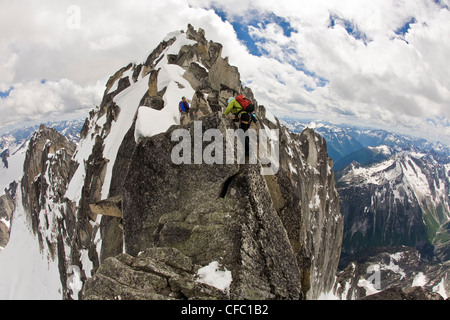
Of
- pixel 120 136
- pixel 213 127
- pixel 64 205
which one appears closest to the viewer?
pixel 213 127

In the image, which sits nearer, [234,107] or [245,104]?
[245,104]

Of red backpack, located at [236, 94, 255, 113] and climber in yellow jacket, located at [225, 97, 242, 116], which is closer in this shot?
red backpack, located at [236, 94, 255, 113]

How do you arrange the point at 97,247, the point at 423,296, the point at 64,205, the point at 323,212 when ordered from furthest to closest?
1. the point at 323,212
2. the point at 64,205
3. the point at 97,247
4. the point at 423,296

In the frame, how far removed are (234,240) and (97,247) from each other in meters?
27.4

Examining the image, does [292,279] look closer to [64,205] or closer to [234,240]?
[234,240]

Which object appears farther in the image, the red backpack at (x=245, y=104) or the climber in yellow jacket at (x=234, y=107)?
the climber in yellow jacket at (x=234, y=107)

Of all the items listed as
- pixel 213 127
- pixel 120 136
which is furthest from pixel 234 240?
pixel 120 136
